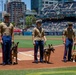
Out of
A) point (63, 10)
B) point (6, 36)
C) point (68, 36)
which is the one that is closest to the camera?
point (6, 36)

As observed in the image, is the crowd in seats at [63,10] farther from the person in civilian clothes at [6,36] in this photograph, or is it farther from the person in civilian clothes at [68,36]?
the person in civilian clothes at [6,36]

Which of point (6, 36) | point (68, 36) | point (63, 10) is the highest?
point (6, 36)

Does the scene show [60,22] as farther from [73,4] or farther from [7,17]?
[7,17]

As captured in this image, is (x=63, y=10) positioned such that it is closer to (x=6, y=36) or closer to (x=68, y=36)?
(x=68, y=36)

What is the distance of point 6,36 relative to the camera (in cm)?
1245

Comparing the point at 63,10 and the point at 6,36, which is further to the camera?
the point at 63,10

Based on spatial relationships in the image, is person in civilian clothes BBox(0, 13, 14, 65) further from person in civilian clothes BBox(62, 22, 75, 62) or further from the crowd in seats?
the crowd in seats

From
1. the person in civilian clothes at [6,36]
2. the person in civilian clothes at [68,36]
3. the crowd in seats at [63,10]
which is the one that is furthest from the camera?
the crowd in seats at [63,10]

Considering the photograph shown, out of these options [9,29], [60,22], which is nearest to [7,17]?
[9,29]

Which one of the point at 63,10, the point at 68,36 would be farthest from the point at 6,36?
the point at 63,10

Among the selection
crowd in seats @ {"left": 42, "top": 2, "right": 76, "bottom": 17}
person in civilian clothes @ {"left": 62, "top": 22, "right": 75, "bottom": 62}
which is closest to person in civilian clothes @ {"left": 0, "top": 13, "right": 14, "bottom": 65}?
person in civilian clothes @ {"left": 62, "top": 22, "right": 75, "bottom": 62}

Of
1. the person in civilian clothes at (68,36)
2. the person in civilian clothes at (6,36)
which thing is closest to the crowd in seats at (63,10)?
the person in civilian clothes at (68,36)

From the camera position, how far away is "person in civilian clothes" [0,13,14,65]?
12.3 meters

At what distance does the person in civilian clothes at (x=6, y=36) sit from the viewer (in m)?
12.3
